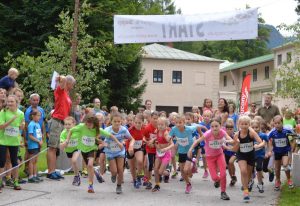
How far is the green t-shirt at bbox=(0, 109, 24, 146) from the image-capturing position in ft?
34.3

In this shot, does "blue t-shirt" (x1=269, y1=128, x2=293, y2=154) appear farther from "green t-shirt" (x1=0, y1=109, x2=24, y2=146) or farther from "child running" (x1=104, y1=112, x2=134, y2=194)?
"green t-shirt" (x1=0, y1=109, x2=24, y2=146)

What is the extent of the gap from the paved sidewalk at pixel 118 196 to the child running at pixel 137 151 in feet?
0.83

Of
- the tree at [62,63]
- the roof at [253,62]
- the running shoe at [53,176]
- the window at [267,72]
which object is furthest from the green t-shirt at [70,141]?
the window at [267,72]

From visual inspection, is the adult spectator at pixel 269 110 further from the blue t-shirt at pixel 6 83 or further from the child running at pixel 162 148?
the blue t-shirt at pixel 6 83

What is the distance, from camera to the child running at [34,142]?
11.6 m

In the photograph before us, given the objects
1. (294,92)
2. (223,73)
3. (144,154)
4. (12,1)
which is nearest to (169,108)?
(223,73)

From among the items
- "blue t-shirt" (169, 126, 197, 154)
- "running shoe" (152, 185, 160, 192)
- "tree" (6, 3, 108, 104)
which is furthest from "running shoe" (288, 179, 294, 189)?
"tree" (6, 3, 108, 104)

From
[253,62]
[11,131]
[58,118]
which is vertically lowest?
[11,131]

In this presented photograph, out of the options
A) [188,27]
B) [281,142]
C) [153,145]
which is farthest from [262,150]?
[188,27]

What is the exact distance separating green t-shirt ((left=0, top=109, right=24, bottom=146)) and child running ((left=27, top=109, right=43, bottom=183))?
3.34 ft

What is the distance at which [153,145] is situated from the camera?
11.8 m

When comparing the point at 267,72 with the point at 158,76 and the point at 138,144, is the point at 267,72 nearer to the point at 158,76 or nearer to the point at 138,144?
the point at 158,76

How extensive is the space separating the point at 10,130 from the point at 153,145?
307 centimetres

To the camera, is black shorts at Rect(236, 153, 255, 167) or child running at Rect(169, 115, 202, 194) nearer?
black shorts at Rect(236, 153, 255, 167)
